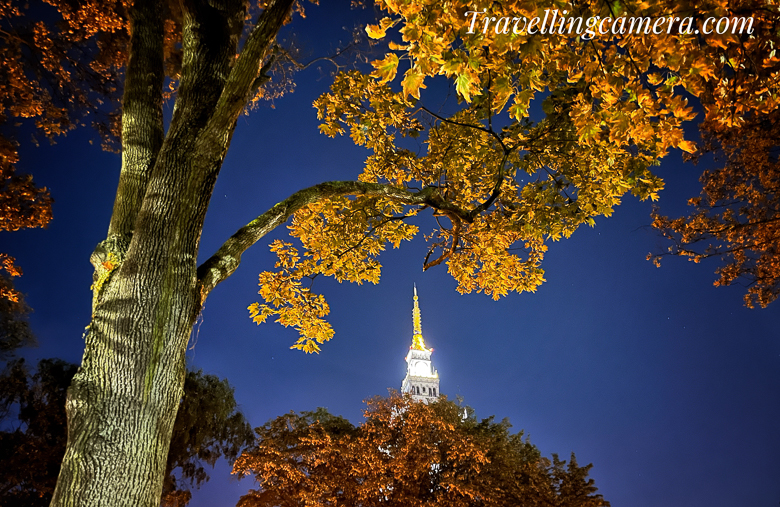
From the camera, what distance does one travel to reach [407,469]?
15.3 metres

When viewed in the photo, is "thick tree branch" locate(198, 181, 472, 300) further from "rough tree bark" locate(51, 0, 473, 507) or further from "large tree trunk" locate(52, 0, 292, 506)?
"large tree trunk" locate(52, 0, 292, 506)

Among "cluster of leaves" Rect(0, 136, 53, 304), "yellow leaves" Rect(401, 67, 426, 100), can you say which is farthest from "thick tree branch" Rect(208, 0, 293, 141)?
"cluster of leaves" Rect(0, 136, 53, 304)

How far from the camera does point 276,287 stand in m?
5.16

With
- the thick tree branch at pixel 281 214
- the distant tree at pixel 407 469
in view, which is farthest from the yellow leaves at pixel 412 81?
the distant tree at pixel 407 469

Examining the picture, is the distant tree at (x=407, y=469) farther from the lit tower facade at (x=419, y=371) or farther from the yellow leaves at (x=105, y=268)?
the lit tower facade at (x=419, y=371)

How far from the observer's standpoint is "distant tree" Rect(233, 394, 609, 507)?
14539mm

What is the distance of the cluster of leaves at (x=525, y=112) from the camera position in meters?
2.60

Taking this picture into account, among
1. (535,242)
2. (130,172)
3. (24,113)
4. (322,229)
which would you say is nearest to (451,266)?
(535,242)

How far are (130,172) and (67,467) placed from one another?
94.6 inches

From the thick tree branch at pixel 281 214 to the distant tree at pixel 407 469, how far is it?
12.8 metres

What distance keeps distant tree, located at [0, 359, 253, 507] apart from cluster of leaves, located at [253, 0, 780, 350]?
1224 cm

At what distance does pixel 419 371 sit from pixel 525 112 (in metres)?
77.8

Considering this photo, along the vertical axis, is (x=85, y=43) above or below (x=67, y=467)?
above

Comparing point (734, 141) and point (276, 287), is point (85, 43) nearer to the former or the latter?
point (276, 287)
